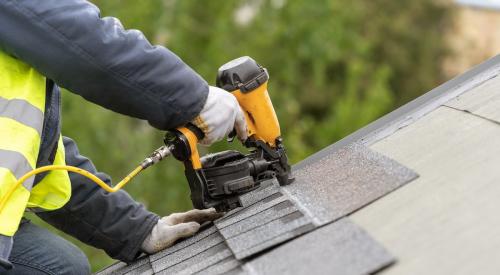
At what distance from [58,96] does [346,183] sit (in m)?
1.08

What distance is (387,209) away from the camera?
209 cm

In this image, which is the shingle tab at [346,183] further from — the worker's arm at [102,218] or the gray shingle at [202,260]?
the worker's arm at [102,218]

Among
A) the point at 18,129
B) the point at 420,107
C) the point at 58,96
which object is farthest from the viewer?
the point at 420,107

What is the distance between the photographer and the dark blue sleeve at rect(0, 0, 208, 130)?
226 cm

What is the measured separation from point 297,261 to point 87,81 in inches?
37.1

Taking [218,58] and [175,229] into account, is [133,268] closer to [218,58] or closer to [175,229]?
[175,229]

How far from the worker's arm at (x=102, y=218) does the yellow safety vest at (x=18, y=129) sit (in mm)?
406

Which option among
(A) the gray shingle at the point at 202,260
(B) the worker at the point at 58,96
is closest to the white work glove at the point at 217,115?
(B) the worker at the point at 58,96

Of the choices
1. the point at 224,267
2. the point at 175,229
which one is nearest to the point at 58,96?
the point at 175,229

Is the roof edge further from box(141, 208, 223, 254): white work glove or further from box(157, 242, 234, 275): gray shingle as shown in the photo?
box(157, 242, 234, 275): gray shingle

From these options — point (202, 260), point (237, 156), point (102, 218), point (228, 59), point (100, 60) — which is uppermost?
point (100, 60)

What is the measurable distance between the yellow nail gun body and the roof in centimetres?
7

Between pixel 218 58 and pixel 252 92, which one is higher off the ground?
pixel 252 92

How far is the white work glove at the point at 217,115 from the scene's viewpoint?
253 centimetres
